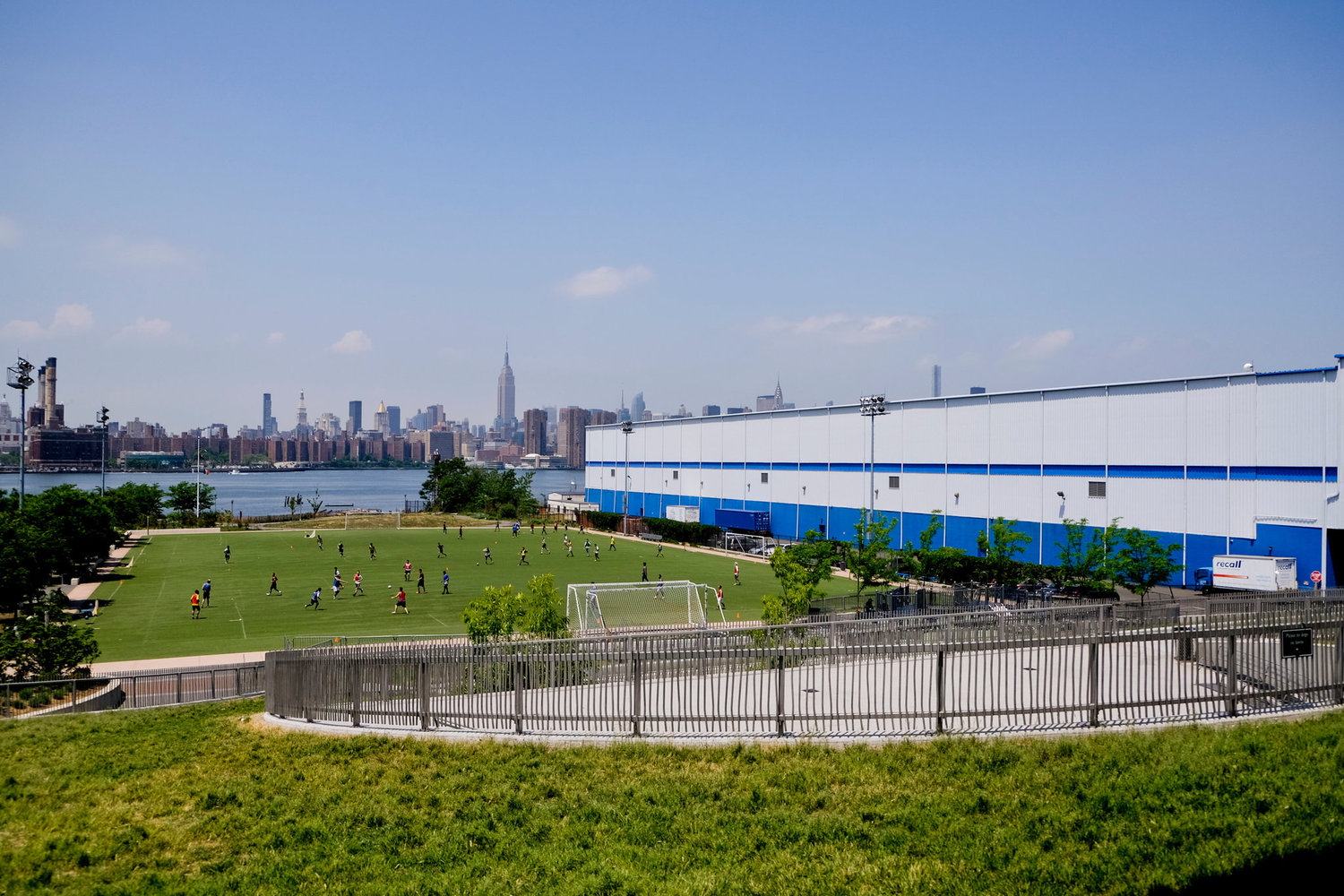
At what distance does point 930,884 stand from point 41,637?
27.0 metres

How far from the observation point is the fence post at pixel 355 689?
13.9m

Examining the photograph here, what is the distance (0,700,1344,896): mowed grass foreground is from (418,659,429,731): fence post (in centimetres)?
136

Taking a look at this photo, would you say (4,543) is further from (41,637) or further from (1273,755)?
(1273,755)

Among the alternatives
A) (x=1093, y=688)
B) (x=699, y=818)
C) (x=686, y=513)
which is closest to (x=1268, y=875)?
(x=699, y=818)

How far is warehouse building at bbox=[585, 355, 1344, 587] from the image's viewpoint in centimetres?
3753

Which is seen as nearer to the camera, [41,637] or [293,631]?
[41,637]

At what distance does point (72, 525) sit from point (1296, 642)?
5461 centimetres

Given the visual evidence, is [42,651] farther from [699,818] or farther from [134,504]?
[134,504]

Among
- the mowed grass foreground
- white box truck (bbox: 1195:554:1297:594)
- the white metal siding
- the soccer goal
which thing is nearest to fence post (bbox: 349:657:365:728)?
the mowed grass foreground

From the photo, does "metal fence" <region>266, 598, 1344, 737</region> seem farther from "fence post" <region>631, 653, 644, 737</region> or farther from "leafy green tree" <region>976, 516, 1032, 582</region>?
"leafy green tree" <region>976, 516, 1032, 582</region>

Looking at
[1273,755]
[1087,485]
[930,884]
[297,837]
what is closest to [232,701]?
[297,837]

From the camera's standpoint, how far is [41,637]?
83.1ft

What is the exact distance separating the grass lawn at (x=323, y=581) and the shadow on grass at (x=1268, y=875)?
3020 centimetres

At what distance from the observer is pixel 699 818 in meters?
8.48
